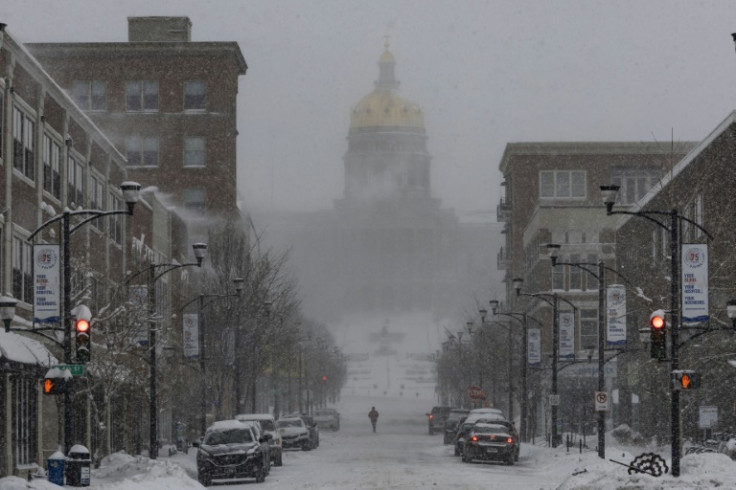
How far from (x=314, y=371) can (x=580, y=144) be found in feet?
112

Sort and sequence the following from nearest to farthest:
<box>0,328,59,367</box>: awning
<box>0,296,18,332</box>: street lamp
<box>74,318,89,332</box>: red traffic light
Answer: <box>74,318,89,332</box>: red traffic light < <box>0,296,18,332</box>: street lamp < <box>0,328,59,367</box>: awning

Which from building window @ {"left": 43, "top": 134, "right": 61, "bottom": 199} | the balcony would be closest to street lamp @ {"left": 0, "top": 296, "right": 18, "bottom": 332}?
building window @ {"left": 43, "top": 134, "right": 61, "bottom": 199}

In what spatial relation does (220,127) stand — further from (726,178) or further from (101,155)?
(726,178)

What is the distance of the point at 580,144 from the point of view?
117938 mm

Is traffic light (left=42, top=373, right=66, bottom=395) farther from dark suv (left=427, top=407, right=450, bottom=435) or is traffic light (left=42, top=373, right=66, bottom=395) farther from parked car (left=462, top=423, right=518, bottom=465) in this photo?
dark suv (left=427, top=407, right=450, bottom=435)

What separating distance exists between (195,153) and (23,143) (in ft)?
197

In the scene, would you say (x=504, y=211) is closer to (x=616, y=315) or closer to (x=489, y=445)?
(x=616, y=315)

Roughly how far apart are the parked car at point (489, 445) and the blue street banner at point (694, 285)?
16863mm

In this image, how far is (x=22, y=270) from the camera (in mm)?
44031

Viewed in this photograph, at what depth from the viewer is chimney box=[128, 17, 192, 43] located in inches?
4141

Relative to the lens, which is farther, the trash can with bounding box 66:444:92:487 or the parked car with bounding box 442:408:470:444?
the parked car with bounding box 442:408:470:444

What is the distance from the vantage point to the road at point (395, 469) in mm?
38000

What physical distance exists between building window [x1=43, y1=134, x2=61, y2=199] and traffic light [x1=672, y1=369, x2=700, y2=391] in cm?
2253

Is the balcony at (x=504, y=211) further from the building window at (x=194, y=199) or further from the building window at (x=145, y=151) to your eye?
the building window at (x=145, y=151)
